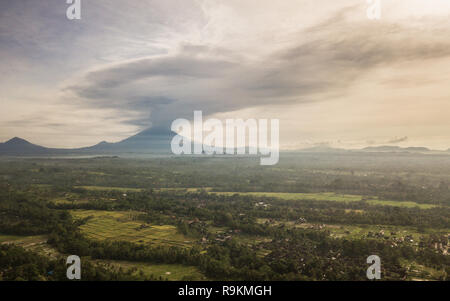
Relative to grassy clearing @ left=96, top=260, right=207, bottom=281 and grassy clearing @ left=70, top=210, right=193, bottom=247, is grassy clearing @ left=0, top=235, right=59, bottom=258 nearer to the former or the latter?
grassy clearing @ left=70, top=210, right=193, bottom=247

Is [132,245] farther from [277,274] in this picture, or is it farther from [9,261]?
[277,274]

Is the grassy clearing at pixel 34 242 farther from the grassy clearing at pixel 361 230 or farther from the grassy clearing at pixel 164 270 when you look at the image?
the grassy clearing at pixel 361 230

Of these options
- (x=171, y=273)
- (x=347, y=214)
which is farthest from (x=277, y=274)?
(x=347, y=214)

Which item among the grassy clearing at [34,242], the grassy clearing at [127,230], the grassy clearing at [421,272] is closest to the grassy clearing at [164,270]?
the grassy clearing at [127,230]
